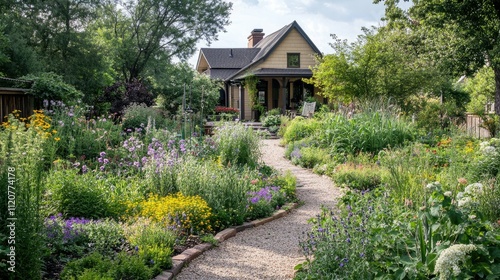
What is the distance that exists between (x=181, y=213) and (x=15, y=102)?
6.88 m

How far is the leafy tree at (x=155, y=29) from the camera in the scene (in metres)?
28.1

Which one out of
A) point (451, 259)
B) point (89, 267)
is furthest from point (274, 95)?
point (451, 259)

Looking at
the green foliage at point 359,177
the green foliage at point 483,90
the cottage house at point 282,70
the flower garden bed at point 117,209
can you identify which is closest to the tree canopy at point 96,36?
the cottage house at point 282,70

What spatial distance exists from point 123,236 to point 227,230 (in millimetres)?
1399

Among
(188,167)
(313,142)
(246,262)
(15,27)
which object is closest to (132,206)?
(188,167)

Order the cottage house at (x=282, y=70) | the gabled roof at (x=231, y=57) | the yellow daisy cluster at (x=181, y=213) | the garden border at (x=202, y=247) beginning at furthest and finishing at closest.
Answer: the gabled roof at (x=231, y=57) < the cottage house at (x=282, y=70) < the yellow daisy cluster at (x=181, y=213) < the garden border at (x=202, y=247)

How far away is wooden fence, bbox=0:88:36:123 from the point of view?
10.2 meters

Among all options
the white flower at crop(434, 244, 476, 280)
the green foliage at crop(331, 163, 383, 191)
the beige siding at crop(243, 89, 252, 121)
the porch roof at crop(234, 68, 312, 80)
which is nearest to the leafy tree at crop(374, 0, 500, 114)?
the green foliage at crop(331, 163, 383, 191)

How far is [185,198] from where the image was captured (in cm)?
613

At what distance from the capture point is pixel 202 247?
5234mm

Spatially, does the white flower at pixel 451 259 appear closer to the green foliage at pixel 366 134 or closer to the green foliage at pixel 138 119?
the green foliage at pixel 366 134

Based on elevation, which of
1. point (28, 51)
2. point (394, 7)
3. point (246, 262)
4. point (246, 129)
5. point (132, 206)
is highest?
point (394, 7)

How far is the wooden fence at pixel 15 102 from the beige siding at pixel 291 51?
17979mm

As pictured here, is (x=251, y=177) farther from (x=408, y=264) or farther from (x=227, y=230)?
(x=408, y=264)
